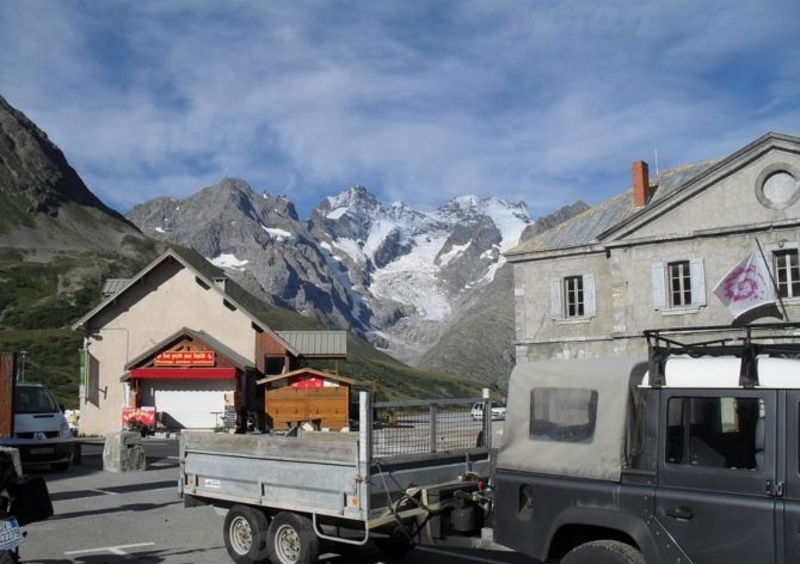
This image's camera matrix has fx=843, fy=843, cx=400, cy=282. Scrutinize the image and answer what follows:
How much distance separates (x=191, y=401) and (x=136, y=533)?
2623cm

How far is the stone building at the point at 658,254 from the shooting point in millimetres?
26703

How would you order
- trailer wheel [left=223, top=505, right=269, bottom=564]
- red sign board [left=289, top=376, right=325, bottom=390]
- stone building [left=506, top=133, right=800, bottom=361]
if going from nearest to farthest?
1. trailer wheel [left=223, top=505, right=269, bottom=564]
2. stone building [left=506, top=133, right=800, bottom=361]
3. red sign board [left=289, top=376, right=325, bottom=390]

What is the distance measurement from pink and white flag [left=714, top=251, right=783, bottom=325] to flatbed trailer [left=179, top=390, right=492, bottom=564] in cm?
1948

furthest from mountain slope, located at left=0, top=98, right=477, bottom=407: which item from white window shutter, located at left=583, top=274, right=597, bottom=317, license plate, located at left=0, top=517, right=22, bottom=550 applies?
license plate, located at left=0, top=517, right=22, bottom=550

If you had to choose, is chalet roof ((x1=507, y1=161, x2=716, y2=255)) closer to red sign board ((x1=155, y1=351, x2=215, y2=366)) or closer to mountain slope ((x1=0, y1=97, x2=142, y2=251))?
red sign board ((x1=155, y1=351, x2=215, y2=366))

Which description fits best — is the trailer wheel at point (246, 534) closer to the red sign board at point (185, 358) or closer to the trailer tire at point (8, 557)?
the trailer tire at point (8, 557)

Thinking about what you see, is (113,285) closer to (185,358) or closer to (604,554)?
(185,358)

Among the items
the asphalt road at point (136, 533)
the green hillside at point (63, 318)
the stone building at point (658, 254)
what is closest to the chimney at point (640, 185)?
the stone building at point (658, 254)

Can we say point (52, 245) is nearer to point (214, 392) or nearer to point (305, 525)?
point (214, 392)

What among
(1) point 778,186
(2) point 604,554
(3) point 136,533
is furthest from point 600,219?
(2) point 604,554

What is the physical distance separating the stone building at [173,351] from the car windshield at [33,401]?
16803 mm

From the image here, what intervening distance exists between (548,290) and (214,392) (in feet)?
51.1

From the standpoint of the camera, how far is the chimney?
3078 centimetres

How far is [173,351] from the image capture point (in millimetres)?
36594
